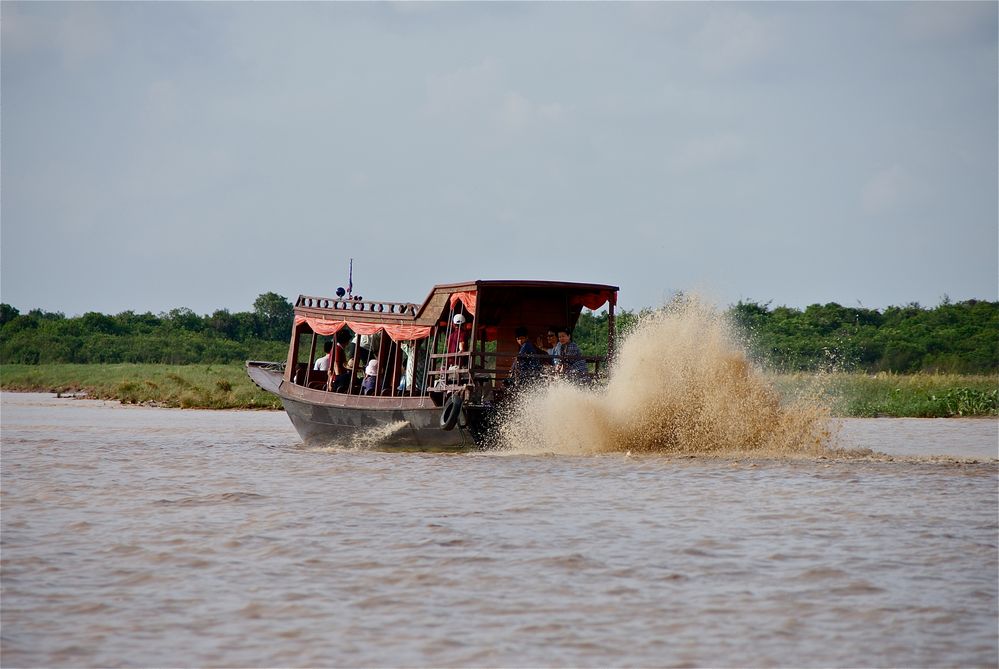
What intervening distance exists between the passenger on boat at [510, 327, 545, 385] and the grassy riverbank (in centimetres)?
305

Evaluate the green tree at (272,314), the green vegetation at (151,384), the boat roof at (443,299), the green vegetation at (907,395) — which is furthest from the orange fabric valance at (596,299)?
the green tree at (272,314)

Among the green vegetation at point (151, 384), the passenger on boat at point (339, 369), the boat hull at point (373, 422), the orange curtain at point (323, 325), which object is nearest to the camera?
the boat hull at point (373, 422)

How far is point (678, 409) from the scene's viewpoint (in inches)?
580

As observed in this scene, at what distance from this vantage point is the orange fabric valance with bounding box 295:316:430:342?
16.3m

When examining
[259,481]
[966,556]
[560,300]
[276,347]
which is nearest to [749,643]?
[966,556]

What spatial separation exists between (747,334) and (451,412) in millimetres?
13457

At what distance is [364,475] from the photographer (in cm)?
1269

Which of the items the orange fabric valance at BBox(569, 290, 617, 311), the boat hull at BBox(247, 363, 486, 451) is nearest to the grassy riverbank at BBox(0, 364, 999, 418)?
the orange fabric valance at BBox(569, 290, 617, 311)

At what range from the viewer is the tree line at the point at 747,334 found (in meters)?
39.6

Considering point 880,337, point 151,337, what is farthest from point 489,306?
point 151,337

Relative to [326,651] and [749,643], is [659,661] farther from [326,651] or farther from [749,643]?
[326,651]

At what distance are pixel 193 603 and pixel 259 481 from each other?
5.72 meters

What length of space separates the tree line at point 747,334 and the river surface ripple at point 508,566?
641 inches

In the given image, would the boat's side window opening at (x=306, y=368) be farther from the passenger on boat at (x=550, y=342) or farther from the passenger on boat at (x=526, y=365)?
the passenger on boat at (x=526, y=365)
